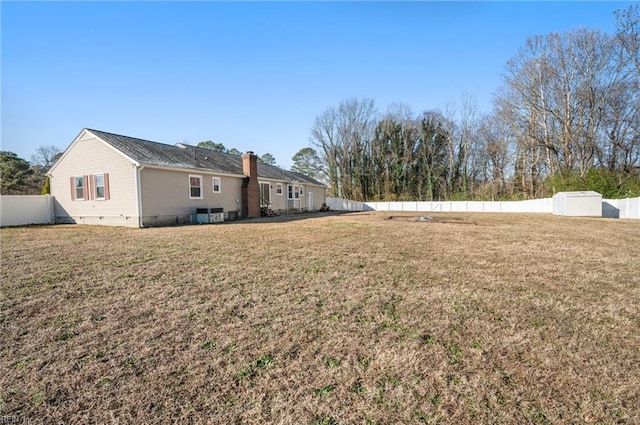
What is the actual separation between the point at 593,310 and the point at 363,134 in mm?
34318

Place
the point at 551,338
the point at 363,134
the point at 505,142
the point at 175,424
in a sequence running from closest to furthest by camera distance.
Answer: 1. the point at 175,424
2. the point at 551,338
3. the point at 505,142
4. the point at 363,134

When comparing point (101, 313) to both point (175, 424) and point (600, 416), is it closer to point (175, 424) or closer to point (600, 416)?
point (175, 424)

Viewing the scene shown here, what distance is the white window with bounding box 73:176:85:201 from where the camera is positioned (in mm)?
14734

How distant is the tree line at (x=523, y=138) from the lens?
21.9 meters

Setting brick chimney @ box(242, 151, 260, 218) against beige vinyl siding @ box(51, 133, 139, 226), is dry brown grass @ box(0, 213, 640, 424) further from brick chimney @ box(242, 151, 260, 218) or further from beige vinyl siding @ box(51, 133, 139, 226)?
brick chimney @ box(242, 151, 260, 218)

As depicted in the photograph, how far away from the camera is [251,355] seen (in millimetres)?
2736

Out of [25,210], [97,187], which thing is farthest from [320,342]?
[25,210]

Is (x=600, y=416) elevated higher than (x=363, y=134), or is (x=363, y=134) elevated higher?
(x=363, y=134)

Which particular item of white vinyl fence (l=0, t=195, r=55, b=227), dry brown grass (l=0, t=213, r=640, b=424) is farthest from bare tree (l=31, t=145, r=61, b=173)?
dry brown grass (l=0, t=213, r=640, b=424)

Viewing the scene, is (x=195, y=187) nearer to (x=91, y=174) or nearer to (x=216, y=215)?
(x=216, y=215)

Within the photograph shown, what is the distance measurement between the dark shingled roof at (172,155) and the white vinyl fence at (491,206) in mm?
13152

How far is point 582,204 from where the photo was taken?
18.8m

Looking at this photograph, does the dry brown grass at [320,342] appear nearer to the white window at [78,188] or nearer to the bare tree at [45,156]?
the white window at [78,188]

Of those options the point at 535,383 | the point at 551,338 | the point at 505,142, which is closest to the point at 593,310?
the point at 551,338
